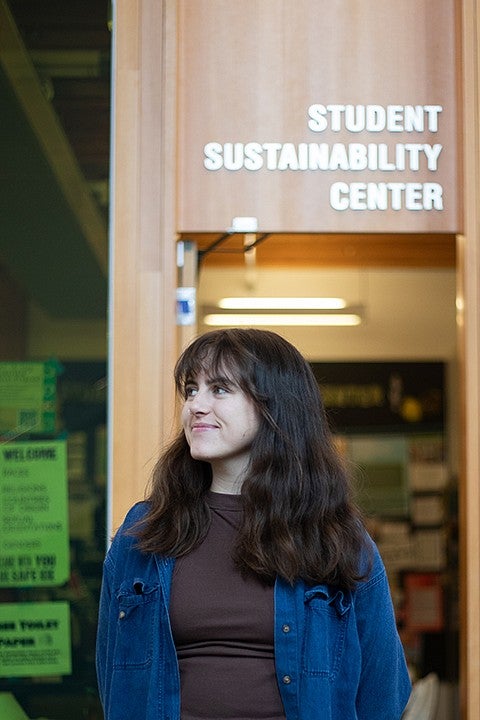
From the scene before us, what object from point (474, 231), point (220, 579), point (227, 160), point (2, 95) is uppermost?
point (2, 95)

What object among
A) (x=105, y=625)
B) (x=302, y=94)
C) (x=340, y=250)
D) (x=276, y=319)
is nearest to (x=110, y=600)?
(x=105, y=625)

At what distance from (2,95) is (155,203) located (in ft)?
2.20

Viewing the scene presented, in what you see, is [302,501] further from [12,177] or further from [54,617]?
[12,177]

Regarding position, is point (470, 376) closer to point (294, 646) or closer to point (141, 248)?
point (141, 248)

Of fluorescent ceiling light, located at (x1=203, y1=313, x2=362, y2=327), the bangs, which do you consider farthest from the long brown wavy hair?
fluorescent ceiling light, located at (x1=203, y1=313, x2=362, y2=327)

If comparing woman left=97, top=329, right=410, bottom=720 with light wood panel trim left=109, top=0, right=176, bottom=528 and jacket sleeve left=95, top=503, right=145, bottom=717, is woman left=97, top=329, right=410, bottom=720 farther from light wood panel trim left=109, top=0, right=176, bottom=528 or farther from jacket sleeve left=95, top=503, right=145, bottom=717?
light wood panel trim left=109, top=0, right=176, bottom=528

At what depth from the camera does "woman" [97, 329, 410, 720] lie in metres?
2.40

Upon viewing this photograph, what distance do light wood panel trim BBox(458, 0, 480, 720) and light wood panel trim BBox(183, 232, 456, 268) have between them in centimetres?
17

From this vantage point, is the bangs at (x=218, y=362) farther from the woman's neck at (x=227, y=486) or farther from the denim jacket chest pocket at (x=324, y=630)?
the denim jacket chest pocket at (x=324, y=630)

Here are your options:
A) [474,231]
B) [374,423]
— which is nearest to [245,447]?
[474,231]

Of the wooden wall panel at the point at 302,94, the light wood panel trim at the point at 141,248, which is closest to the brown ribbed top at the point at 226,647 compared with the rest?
the light wood panel trim at the point at 141,248

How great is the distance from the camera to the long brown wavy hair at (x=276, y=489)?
247cm

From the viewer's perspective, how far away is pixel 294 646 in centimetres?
239

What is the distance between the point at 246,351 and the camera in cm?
254
